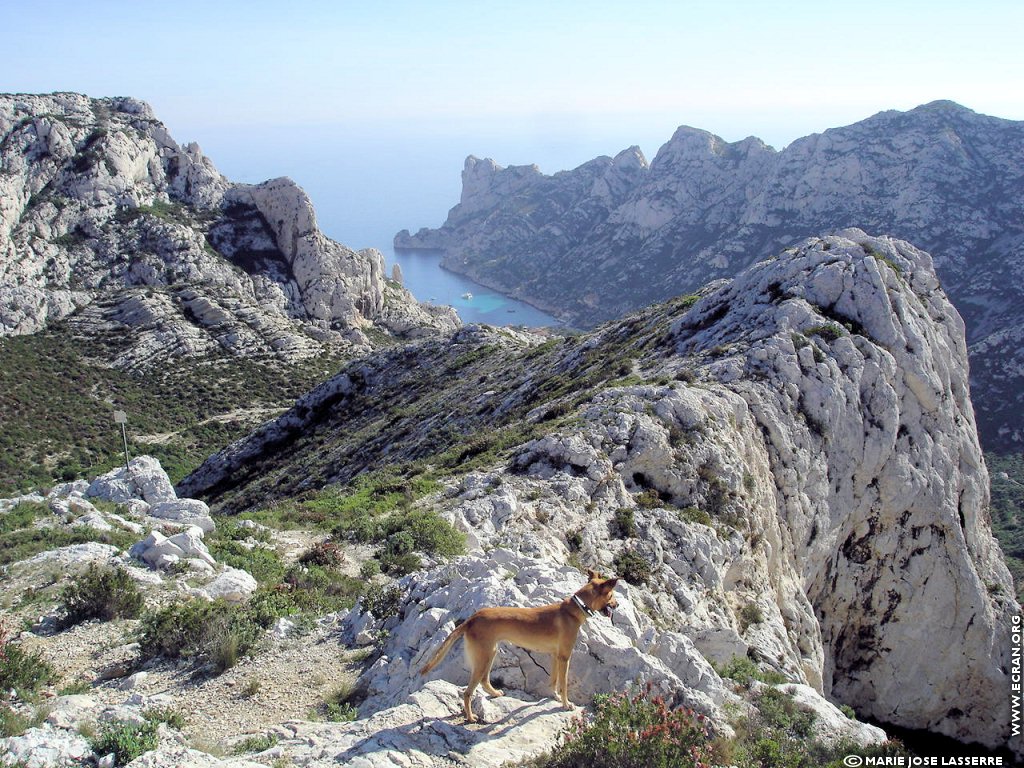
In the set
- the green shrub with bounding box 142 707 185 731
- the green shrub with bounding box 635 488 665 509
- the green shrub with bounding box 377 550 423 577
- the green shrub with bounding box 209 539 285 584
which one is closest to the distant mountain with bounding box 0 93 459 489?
the green shrub with bounding box 209 539 285 584

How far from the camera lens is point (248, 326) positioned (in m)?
59.2

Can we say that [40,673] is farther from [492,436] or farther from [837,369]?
[837,369]

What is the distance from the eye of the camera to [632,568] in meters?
12.2

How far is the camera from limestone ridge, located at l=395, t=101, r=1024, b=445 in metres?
93.4

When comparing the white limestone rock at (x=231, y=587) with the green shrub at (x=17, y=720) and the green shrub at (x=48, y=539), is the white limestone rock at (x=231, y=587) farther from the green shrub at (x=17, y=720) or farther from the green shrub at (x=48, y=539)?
the green shrub at (x=17, y=720)

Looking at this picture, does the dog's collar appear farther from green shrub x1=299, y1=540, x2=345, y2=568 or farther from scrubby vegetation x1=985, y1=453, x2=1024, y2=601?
scrubby vegetation x1=985, y1=453, x2=1024, y2=601

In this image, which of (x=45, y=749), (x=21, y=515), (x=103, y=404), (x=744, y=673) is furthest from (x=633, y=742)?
(x=103, y=404)

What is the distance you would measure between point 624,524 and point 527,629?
726 cm

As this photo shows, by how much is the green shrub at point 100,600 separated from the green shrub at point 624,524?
8545 mm

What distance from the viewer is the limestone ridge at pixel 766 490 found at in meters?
11.8

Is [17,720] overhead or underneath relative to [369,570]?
overhead

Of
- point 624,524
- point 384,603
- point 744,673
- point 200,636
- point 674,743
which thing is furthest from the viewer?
point 624,524

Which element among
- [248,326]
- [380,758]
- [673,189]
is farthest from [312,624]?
[673,189]

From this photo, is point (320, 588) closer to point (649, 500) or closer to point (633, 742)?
point (633, 742)
